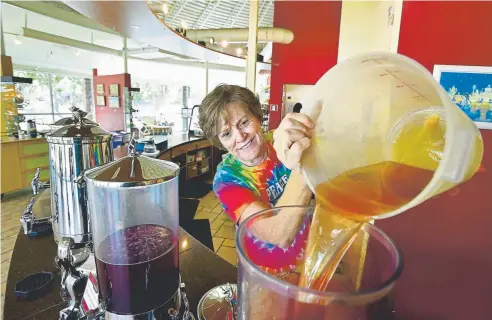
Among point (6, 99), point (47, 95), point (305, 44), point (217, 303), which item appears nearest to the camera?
point (217, 303)

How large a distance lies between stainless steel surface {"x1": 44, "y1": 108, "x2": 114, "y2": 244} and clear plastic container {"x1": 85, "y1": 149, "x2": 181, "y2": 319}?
1.03 ft

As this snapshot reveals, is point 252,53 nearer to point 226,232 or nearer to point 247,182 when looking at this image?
point 247,182

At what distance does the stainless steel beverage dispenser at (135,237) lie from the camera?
2.12 ft

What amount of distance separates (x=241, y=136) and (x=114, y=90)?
7.07m

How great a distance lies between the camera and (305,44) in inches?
187

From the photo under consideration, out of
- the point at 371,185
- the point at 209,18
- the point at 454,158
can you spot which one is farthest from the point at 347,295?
the point at 209,18

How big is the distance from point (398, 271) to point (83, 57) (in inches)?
417

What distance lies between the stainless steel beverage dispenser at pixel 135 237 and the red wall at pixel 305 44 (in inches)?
169

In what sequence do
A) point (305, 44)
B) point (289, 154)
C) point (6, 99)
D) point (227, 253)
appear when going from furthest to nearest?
point (6, 99), point (305, 44), point (227, 253), point (289, 154)

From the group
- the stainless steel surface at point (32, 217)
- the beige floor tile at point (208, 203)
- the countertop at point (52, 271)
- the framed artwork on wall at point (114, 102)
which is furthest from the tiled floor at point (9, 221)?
the framed artwork on wall at point (114, 102)

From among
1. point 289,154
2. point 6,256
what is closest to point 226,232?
point 6,256

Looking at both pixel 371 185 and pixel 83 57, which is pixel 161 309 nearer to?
pixel 371 185

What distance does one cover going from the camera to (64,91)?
9.22m

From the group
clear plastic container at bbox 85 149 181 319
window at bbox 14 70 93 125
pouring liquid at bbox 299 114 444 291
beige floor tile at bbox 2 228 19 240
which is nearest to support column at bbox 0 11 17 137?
beige floor tile at bbox 2 228 19 240
